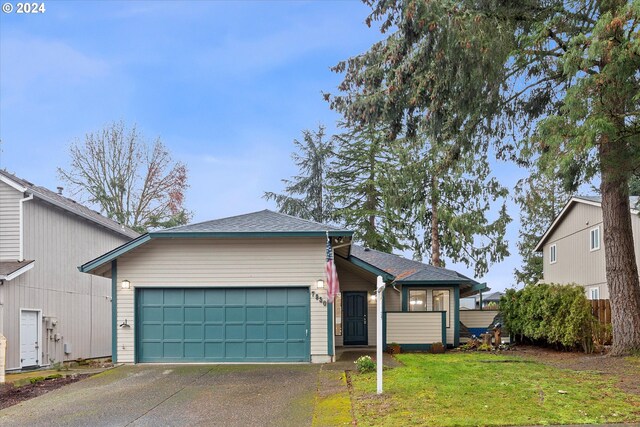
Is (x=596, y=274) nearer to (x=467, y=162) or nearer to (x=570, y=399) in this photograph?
(x=467, y=162)

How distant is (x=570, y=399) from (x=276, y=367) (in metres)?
6.85

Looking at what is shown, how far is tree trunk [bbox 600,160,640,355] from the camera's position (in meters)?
13.5

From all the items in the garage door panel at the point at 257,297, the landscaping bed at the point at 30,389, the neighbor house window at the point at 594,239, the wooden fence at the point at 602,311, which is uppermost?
the neighbor house window at the point at 594,239

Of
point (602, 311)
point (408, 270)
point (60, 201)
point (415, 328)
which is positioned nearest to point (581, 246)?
point (602, 311)

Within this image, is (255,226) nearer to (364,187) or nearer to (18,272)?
(18,272)

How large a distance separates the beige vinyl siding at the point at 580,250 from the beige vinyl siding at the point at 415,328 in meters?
8.00

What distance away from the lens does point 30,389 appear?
11.0 meters

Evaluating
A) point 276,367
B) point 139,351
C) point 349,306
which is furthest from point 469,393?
point 349,306

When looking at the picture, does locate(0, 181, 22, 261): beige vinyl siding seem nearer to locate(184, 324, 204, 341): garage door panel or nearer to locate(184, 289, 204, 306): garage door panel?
locate(184, 289, 204, 306): garage door panel

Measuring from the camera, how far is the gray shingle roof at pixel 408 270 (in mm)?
18203

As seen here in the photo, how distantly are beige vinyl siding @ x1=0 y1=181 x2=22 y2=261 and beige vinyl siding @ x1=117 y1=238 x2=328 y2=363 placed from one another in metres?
3.42

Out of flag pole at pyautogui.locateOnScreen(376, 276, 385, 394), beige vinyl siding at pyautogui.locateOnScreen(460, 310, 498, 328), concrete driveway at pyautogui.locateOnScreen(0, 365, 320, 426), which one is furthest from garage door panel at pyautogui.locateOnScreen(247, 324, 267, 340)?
beige vinyl siding at pyautogui.locateOnScreen(460, 310, 498, 328)

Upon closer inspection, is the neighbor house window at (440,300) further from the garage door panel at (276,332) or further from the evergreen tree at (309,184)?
the evergreen tree at (309,184)

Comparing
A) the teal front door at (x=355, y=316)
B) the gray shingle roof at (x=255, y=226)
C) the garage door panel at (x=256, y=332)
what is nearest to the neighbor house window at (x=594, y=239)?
the teal front door at (x=355, y=316)
